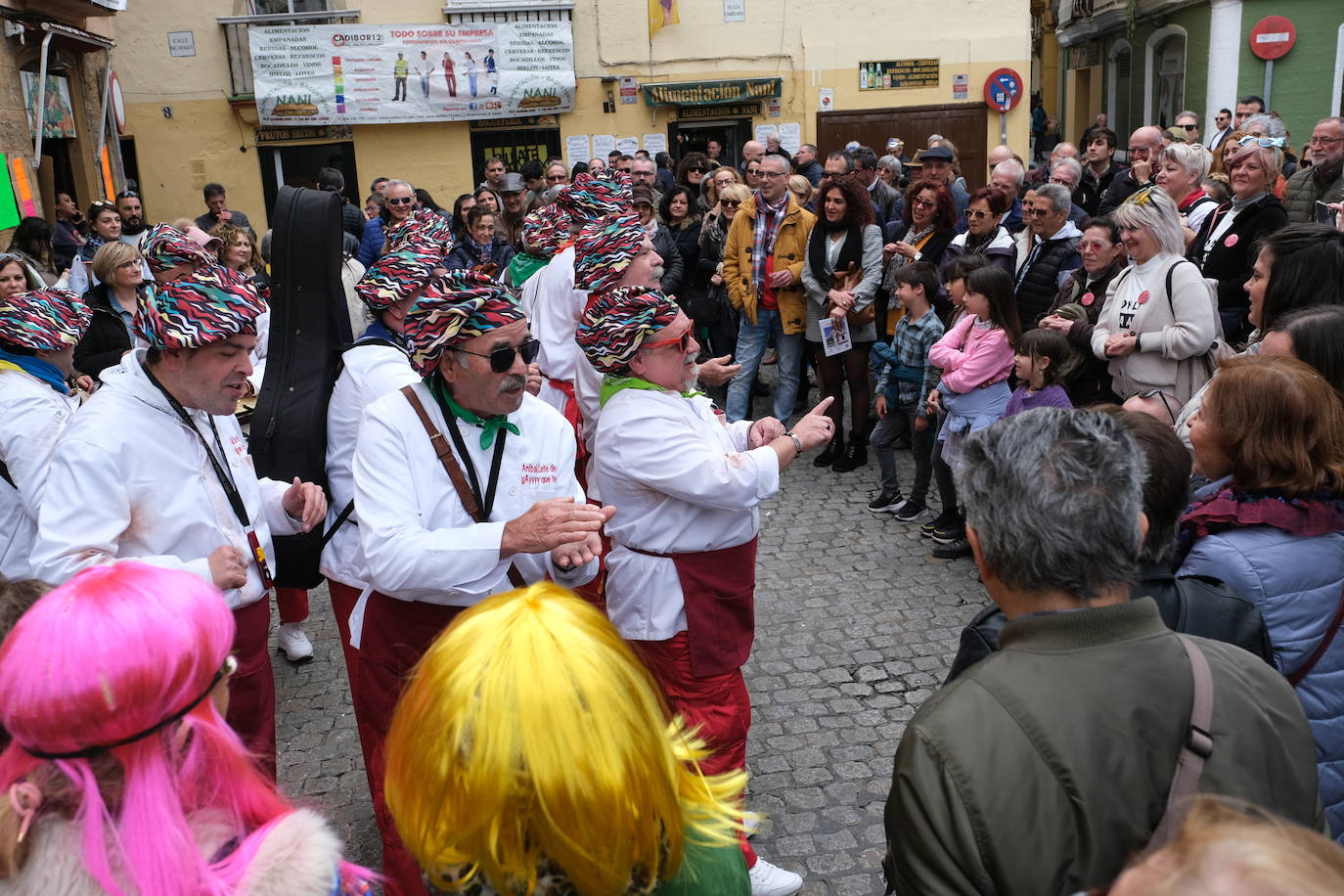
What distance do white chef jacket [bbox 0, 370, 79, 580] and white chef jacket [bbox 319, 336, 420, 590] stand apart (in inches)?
39.9

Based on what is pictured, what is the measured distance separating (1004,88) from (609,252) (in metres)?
16.6

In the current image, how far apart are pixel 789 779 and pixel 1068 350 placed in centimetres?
284

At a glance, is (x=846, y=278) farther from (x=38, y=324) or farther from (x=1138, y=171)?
(x=38, y=324)

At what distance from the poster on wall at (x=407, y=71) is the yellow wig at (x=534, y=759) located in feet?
62.1

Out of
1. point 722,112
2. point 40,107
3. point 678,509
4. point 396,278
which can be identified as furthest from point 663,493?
point 722,112

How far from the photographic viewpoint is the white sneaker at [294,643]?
18.2ft

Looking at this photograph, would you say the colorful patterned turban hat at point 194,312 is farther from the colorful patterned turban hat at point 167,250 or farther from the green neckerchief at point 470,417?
the colorful patterned turban hat at point 167,250

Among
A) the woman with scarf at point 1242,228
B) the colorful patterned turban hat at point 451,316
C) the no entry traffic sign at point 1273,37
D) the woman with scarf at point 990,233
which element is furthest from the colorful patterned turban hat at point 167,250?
the no entry traffic sign at point 1273,37

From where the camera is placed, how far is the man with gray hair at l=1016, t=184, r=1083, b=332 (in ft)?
22.9

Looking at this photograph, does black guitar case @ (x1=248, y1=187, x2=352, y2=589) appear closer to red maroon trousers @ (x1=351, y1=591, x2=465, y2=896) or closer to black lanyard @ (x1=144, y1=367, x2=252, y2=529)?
black lanyard @ (x1=144, y1=367, x2=252, y2=529)

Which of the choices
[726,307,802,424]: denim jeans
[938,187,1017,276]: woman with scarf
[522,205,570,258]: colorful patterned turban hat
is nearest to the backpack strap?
[522,205,570,258]: colorful patterned turban hat

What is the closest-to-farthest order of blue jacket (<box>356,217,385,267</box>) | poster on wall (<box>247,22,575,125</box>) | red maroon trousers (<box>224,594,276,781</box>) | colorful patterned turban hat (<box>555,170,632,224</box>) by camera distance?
red maroon trousers (<box>224,594,276,781</box>)
colorful patterned turban hat (<box>555,170,632,224</box>)
blue jacket (<box>356,217,385,267</box>)
poster on wall (<box>247,22,575,125</box>)

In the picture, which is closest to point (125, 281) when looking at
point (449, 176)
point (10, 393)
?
point (10, 393)

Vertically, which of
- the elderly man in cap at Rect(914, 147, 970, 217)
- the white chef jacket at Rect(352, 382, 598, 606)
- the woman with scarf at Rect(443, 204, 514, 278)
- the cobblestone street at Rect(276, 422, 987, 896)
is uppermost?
the elderly man in cap at Rect(914, 147, 970, 217)
